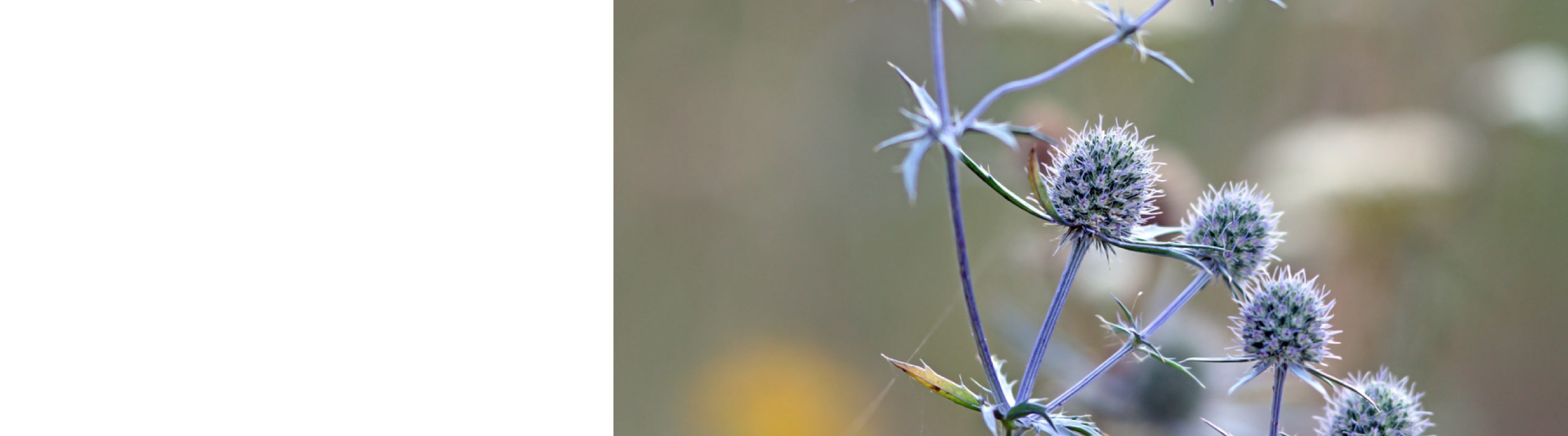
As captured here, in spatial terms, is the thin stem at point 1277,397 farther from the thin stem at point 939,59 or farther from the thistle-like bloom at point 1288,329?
the thin stem at point 939,59

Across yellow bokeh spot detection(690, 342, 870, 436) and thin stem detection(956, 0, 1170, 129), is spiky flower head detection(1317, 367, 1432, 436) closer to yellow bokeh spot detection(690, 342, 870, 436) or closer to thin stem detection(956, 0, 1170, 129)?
thin stem detection(956, 0, 1170, 129)

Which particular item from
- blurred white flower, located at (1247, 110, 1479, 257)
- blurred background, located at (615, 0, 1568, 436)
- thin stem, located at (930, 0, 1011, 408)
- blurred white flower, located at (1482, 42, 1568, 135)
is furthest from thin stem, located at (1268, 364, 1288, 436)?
blurred white flower, located at (1482, 42, 1568, 135)

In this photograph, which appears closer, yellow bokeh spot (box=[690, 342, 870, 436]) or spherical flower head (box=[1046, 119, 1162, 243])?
spherical flower head (box=[1046, 119, 1162, 243])

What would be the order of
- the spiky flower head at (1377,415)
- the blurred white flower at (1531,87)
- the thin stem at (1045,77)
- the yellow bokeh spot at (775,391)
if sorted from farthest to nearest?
the yellow bokeh spot at (775,391) → the blurred white flower at (1531,87) → the spiky flower head at (1377,415) → the thin stem at (1045,77)

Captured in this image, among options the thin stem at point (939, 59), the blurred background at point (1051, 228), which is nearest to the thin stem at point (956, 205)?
the thin stem at point (939, 59)

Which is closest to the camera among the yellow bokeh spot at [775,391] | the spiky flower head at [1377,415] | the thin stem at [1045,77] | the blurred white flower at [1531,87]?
the thin stem at [1045,77]
